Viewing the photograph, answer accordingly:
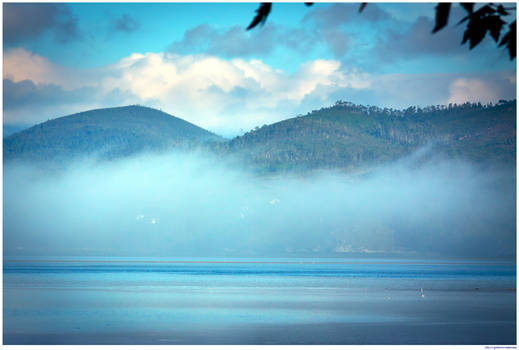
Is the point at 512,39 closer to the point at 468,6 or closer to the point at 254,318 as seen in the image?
the point at 468,6

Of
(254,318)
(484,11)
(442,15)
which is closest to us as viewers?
(442,15)

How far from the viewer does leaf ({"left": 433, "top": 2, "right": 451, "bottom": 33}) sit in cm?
628

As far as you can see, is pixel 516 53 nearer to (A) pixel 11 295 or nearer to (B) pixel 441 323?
(B) pixel 441 323

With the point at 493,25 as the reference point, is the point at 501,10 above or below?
above

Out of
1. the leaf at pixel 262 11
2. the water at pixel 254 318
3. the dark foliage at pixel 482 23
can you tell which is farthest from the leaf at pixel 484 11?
the water at pixel 254 318

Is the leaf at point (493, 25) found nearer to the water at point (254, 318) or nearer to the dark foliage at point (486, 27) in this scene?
the dark foliage at point (486, 27)

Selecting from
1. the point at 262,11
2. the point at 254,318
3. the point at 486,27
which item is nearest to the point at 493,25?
the point at 486,27

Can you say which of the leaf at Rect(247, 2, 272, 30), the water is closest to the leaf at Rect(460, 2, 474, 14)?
the leaf at Rect(247, 2, 272, 30)

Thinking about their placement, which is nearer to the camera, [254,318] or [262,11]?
[262,11]

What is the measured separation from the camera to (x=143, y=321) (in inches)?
1158

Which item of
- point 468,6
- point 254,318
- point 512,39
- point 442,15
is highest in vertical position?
point 468,6

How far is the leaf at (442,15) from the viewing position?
6281mm

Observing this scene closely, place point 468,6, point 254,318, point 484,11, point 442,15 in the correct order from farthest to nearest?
point 254,318 → point 484,11 → point 468,6 → point 442,15

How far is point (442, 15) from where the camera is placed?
638cm
